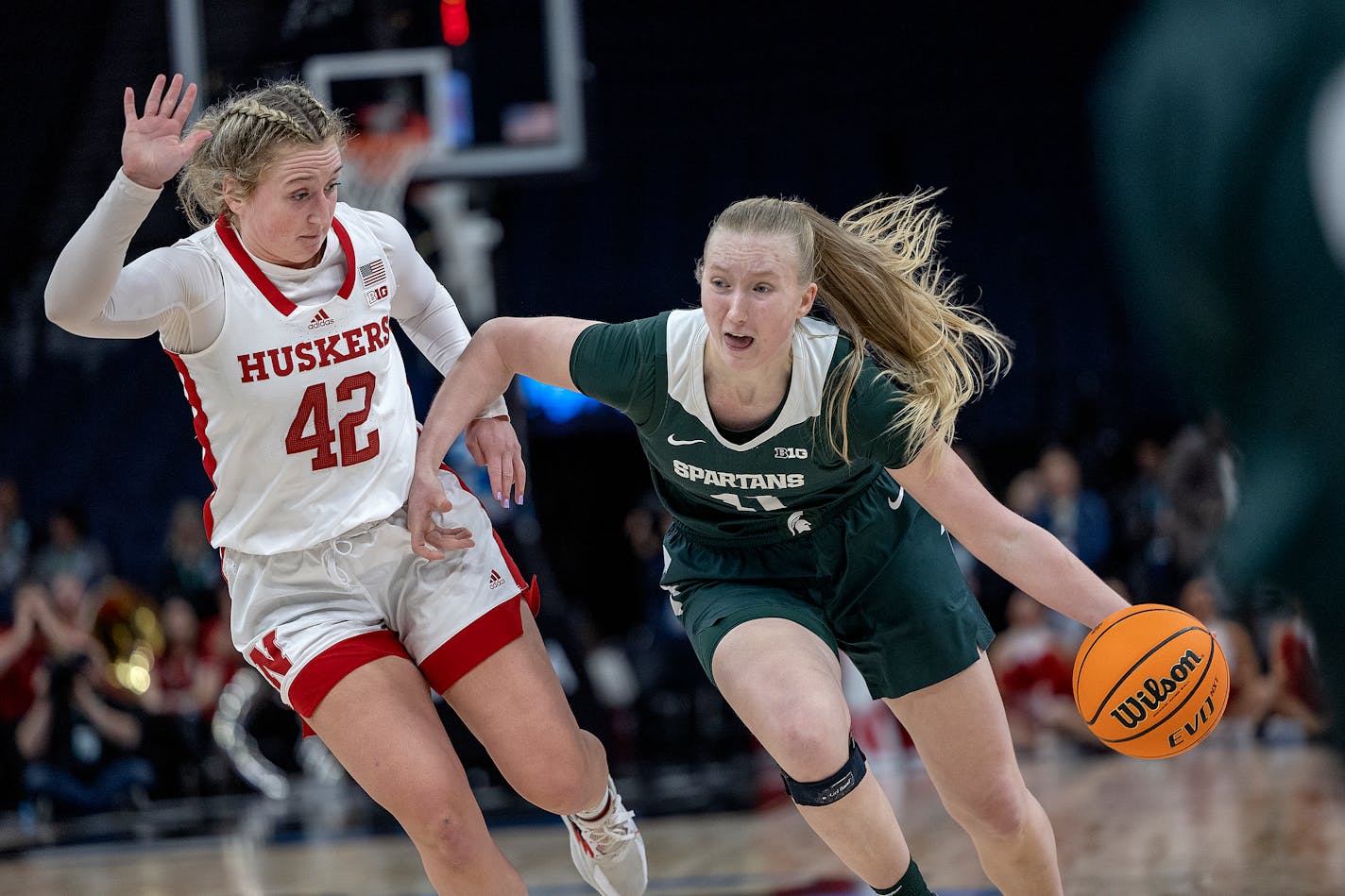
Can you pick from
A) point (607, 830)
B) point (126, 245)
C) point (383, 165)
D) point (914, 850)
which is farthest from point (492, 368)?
point (383, 165)

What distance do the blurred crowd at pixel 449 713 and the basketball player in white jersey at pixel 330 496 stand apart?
14.1 feet

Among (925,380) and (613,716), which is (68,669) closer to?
(613,716)

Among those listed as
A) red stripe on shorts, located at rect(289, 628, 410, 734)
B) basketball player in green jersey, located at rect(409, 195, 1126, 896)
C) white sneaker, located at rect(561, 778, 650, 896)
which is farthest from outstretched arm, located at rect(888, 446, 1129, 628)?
red stripe on shorts, located at rect(289, 628, 410, 734)

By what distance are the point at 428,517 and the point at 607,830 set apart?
1.03 metres

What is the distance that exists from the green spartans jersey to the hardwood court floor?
210cm

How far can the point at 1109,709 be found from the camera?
342 centimetres

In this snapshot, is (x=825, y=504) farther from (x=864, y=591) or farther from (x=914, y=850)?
(x=914, y=850)

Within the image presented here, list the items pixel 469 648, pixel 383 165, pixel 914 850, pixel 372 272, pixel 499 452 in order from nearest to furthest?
pixel 469 648 < pixel 372 272 < pixel 499 452 < pixel 914 850 < pixel 383 165

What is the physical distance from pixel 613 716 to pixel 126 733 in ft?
9.33

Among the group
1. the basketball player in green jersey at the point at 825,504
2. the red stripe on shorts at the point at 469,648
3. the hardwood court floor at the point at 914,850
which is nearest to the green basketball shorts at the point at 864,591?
the basketball player in green jersey at the point at 825,504

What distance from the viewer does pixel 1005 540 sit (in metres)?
3.49

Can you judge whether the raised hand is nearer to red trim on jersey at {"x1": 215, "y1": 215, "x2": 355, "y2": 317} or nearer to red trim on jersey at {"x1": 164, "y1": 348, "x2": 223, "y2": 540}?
red trim on jersey at {"x1": 215, "y1": 215, "x2": 355, "y2": 317}

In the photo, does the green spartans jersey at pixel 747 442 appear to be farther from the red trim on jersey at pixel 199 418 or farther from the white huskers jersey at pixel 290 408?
the red trim on jersey at pixel 199 418

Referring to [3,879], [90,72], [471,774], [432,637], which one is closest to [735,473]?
[432,637]
